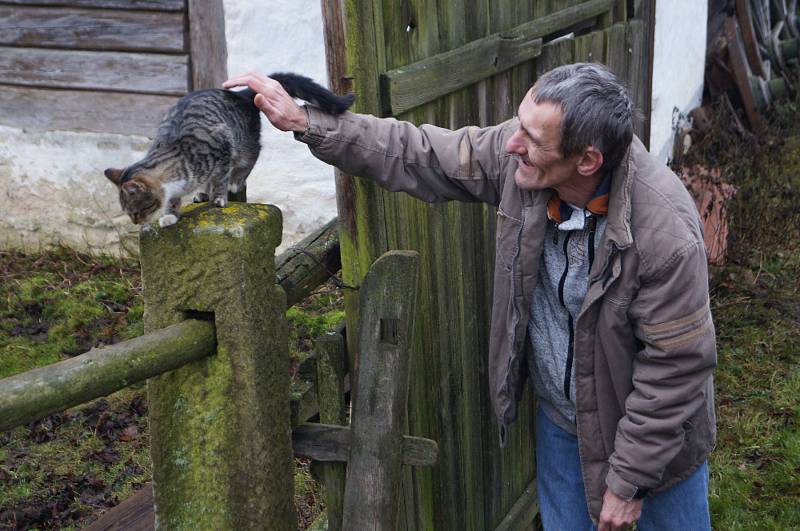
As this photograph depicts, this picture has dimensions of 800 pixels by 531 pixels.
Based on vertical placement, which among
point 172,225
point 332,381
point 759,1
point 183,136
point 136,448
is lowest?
point 136,448

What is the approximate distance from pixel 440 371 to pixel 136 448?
216 cm

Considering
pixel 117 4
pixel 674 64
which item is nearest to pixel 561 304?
pixel 117 4

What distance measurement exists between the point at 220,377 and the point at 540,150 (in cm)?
105

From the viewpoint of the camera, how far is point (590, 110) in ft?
7.66

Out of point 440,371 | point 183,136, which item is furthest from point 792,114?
point 183,136

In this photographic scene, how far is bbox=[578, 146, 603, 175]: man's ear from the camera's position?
2.37m

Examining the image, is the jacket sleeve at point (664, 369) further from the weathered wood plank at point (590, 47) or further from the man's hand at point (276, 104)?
the weathered wood plank at point (590, 47)

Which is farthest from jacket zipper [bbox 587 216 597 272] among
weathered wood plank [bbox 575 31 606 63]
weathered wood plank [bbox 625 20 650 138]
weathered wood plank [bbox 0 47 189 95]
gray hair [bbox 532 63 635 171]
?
weathered wood plank [bbox 0 47 189 95]

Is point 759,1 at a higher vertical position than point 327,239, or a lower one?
higher

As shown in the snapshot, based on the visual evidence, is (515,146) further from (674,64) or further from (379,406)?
(674,64)

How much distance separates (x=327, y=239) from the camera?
111 inches

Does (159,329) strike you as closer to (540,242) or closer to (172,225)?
(172,225)

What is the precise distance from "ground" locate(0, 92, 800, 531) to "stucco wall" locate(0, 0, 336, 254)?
226 millimetres

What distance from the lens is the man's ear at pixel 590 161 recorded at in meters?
2.37
